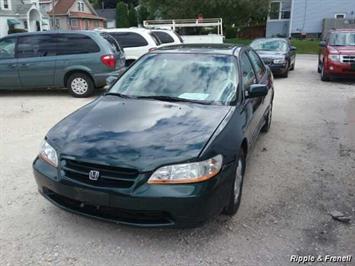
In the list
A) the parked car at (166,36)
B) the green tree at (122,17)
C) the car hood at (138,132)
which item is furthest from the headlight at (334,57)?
the green tree at (122,17)

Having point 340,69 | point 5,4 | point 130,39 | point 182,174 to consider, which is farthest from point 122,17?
point 182,174

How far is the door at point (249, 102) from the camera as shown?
14.4 ft

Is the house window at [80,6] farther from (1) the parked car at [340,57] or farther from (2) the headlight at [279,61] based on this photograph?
(1) the parked car at [340,57]

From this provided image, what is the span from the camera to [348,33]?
45.1 ft

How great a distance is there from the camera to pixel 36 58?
995 centimetres

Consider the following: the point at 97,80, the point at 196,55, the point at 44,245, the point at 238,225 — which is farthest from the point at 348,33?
the point at 44,245

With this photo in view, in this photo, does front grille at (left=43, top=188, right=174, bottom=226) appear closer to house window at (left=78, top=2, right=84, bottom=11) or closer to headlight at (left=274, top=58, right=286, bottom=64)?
headlight at (left=274, top=58, right=286, bottom=64)

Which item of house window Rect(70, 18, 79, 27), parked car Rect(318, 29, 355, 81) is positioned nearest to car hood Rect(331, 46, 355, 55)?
parked car Rect(318, 29, 355, 81)

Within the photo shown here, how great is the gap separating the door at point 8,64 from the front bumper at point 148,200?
750 cm

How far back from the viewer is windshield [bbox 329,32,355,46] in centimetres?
1339

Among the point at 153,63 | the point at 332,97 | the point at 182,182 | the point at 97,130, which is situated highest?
the point at 153,63

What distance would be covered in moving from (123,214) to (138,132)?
729mm

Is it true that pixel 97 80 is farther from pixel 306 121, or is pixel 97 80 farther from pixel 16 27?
pixel 16 27

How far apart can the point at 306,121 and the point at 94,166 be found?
5665 mm
